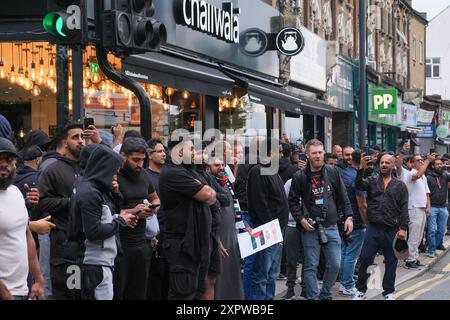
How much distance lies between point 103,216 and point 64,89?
5.72 m

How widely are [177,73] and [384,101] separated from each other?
18.2 m

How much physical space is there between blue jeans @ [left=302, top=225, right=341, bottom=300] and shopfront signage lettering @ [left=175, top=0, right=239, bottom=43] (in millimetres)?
7031

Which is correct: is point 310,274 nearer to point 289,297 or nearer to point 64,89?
point 289,297

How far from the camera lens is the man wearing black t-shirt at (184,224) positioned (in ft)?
25.9

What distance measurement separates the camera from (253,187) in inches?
392

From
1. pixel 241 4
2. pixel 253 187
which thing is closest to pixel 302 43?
pixel 241 4

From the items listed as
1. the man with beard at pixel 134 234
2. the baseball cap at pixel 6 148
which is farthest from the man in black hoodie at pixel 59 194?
the baseball cap at pixel 6 148

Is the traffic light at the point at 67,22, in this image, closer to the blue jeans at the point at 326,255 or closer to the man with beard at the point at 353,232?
the blue jeans at the point at 326,255

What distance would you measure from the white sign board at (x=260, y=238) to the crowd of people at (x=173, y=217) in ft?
0.52

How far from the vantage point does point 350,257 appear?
1137cm

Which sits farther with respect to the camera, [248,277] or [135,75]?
[135,75]

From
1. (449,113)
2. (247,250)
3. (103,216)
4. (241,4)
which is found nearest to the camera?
(103,216)

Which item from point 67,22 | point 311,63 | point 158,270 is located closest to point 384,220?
point 158,270

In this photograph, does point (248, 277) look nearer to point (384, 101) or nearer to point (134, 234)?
point (134, 234)
